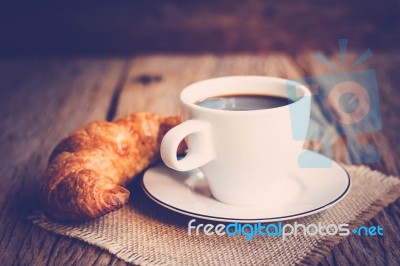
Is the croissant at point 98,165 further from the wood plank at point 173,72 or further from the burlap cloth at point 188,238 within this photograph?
the wood plank at point 173,72

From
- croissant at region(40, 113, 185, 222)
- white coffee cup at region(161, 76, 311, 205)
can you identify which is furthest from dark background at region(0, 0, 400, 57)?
white coffee cup at region(161, 76, 311, 205)

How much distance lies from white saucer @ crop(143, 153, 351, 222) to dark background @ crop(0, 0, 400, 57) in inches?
48.9

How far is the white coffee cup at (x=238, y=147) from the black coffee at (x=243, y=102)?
59 mm

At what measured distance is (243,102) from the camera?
3.21 feet

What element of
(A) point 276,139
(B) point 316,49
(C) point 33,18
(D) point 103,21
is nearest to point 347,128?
(A) point 276,139

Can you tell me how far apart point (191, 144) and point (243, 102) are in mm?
172

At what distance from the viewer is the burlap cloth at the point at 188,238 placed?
76 cm

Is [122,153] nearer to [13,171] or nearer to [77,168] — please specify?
[77,168]

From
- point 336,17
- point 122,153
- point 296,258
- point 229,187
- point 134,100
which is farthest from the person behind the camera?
point 336,17

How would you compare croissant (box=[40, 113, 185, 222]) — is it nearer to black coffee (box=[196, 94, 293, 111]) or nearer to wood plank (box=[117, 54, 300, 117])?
black coffee (box=[196, 94, 293, 111])

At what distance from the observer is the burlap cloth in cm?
76

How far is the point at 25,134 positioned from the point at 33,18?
1.02 meters

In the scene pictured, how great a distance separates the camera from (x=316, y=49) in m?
2.13

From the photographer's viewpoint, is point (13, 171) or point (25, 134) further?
point (25, 134)
